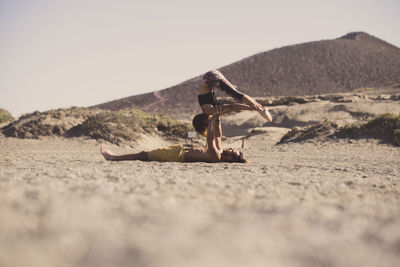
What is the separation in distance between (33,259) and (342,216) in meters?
1.28

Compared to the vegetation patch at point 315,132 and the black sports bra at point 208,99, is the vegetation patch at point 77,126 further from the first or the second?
the black sports bra at point 208,99

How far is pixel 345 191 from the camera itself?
2.06 metres

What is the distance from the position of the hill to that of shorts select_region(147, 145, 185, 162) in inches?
1345

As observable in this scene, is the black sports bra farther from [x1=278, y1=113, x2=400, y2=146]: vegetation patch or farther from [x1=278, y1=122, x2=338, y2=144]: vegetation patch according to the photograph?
[x1=278, y1=122, x2=338, y2=144]: vegetation patch

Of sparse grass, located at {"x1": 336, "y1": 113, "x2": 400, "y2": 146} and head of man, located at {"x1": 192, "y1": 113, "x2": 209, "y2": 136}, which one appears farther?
sparse grass, located at {"x1": 336, "y1": 113, "x2": 400, "y2": 146}

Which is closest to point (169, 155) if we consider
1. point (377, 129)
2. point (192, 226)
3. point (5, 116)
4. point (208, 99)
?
point (208, 99)

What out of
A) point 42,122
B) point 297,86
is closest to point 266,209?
point 42,122

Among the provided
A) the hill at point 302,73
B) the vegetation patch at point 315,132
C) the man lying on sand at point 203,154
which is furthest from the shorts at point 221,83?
the hill at point 302,73

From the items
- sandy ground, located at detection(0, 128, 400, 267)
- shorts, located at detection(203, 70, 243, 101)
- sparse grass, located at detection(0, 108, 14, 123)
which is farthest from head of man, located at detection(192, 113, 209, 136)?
sparse grass, located at detection(0, 108, 14, 123)

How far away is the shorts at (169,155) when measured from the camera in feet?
16.4

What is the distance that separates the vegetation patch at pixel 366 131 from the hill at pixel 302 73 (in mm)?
29475

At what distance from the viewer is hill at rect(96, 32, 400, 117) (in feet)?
148

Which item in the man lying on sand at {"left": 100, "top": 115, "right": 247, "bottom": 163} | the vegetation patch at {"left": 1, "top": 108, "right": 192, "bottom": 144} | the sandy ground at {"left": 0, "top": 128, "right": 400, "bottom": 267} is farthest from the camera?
the vegetation patch at {"left": 1, "top": 108, "right": 192, "bottom": 144}

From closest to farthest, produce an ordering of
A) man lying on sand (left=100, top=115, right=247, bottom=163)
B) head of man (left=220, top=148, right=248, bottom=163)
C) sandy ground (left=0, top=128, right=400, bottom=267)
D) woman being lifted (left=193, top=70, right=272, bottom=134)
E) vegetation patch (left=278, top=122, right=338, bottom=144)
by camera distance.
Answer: sandy ground (left=0, top=128, right=400, bottom=267) < woman being lifted (left=193, top=70, right=272, bottom=134) < man lying on sand (left=100, top=115, right=247, bottom=163) < head of man (left=220, top=148, right=248, bottom=163) < vegetation patch (left=278, top=122, right=338, bottom=144)
